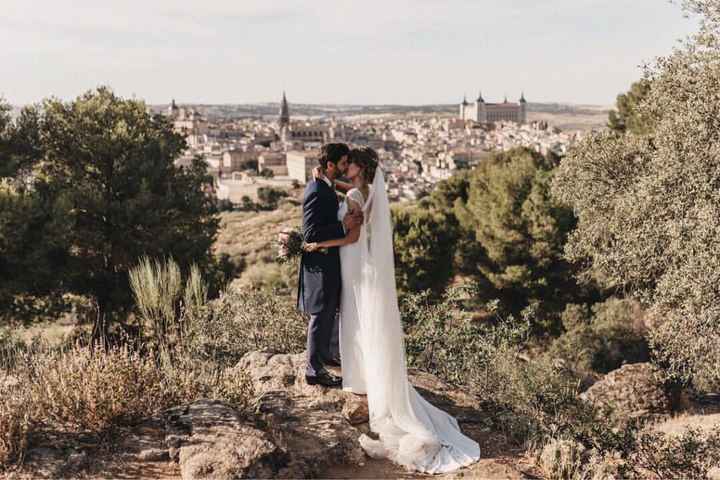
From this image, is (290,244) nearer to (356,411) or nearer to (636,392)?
(356,411)

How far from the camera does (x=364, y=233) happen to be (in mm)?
Result: 4492

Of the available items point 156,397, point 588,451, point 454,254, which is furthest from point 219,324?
point 454,254

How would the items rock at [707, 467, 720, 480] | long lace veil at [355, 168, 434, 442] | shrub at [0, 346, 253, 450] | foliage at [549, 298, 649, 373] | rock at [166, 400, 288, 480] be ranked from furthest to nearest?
foliage at [549, 298, 649, 373]
rock at [707, 467, 720, 480]
long lace veil at [355, 168, 434, 442]
shrub at [0, 346, 253, 450]
rock at [166, 400, 288, 480]

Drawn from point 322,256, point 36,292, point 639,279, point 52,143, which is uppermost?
point 52,143

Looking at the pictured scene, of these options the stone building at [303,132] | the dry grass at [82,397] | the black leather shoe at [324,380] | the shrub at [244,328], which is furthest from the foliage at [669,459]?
the stone building at [303,132]

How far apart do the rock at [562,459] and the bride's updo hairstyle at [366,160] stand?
2283mm

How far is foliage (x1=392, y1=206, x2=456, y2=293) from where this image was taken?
18891 millimetres

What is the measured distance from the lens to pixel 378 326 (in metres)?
4.43

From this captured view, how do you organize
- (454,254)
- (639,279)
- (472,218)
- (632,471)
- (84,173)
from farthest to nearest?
(472,218) < (454,254) < (84,173) < (639,279) < (632,471)

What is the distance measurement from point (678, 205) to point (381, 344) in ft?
15.7

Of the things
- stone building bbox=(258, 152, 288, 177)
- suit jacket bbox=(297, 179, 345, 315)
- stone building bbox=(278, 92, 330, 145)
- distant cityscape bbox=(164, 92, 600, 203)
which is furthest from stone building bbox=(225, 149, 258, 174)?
suit jacket bbox=(297, 179, 345, 315)

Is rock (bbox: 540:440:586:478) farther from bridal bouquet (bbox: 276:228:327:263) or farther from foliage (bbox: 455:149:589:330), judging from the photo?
foliage (bbox: 455:149:589:330)

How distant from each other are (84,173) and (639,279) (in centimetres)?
1234

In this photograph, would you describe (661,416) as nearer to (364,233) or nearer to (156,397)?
(364,233)
